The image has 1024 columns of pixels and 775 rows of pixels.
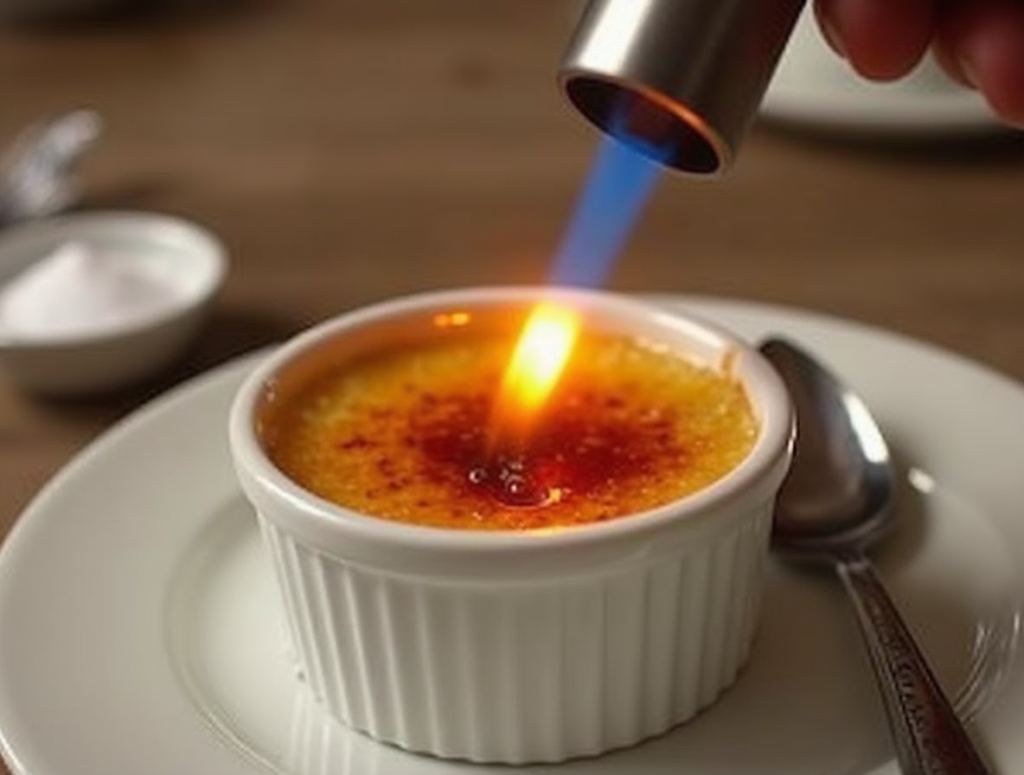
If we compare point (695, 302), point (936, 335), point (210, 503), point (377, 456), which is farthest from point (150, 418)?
point (936, 335)

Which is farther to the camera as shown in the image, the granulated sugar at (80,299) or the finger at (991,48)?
the granulated sugar at (80,299)

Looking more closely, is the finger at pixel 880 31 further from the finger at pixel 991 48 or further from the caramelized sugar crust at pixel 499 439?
the caramelized sugar crust at pixel 499 439

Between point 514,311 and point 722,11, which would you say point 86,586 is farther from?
point 722,11

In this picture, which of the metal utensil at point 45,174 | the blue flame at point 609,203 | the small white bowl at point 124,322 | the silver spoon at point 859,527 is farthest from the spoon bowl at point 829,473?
the metal utensil at point 45,174

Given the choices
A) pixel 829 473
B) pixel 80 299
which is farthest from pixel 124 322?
pixel 829 473

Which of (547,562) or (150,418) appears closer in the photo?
(547,562)

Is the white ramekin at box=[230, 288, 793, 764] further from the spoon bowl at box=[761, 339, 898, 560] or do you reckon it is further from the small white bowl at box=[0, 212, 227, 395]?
the small white bowl at box=[0, 212, 227, 395]

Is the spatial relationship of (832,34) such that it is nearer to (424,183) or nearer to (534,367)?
(534,367)
